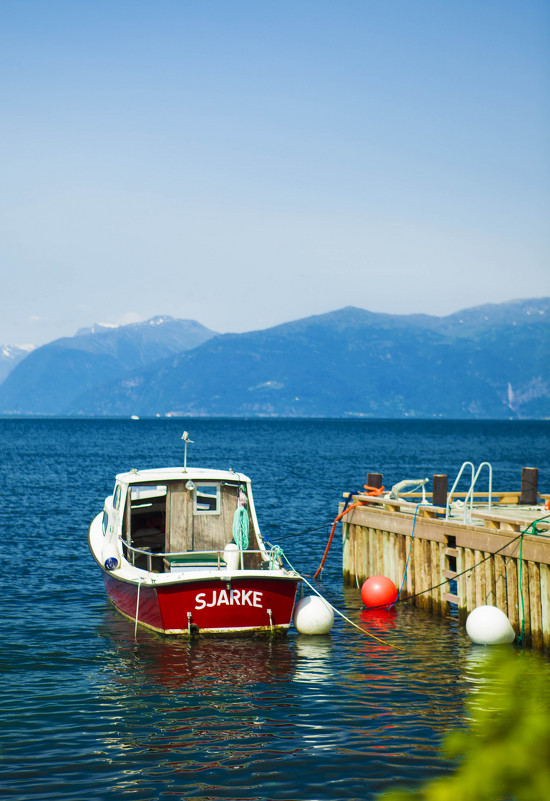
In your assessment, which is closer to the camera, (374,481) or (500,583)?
(500,583)

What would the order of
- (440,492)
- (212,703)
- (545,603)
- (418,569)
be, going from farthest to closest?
(440,492), (418,569), (545,603), (212,703)

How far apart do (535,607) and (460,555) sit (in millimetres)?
2689

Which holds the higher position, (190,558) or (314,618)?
(190,558)

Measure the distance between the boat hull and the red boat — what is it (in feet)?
0.07

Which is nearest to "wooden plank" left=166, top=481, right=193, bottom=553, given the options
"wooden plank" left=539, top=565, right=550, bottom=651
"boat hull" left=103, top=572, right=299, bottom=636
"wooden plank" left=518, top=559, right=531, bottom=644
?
"boat hull" left=103, top=572, right=299, bottom=636

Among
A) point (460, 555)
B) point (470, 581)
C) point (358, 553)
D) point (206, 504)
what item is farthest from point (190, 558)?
point (358, 553)

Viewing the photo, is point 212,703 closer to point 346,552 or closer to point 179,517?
point 179,517

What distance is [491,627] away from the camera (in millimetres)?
16328

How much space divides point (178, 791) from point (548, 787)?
909 centimetres

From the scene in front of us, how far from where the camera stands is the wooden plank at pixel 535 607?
15852 mm

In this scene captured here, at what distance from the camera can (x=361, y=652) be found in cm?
1702

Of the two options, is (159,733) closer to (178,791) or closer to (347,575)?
(178,791)

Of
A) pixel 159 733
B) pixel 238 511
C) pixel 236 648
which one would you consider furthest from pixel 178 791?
pixel 238 511

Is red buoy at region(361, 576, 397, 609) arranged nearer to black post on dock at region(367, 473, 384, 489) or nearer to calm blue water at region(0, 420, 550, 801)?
calm blue water at region(0, 420, 550, 801)
